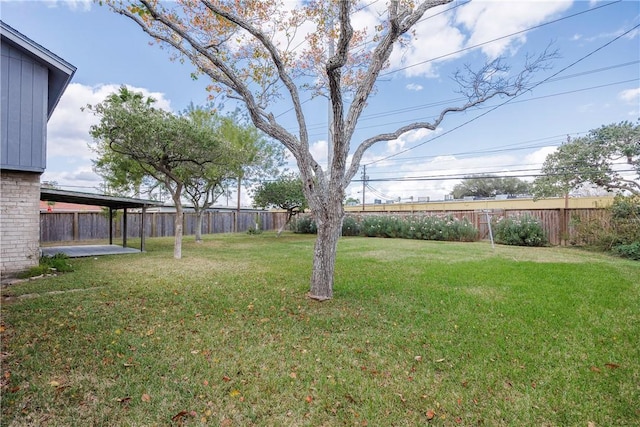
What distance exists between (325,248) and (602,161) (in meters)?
14.7

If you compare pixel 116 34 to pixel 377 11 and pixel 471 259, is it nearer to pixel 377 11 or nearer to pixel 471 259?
pixel 377 11

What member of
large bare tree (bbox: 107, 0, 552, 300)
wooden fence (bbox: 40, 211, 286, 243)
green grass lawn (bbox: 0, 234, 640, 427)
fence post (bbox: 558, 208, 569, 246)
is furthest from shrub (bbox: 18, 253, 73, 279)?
fence post (bbox: 558, 208, 569, 246)

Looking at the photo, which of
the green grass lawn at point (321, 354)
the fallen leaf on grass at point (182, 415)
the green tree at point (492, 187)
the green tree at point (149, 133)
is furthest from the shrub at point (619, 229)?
the green tree at point (492, 187)

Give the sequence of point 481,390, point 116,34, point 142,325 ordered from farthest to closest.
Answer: point 116,34, point 142,325, point 481,390

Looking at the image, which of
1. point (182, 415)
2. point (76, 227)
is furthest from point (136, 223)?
point (182, 415)

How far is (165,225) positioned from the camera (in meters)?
18.0

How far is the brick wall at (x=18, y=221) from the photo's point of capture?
20.5ft

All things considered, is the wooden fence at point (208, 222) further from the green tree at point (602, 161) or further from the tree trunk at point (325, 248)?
the tree trunk at point (325, 248)

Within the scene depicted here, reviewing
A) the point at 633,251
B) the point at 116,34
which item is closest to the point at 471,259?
the point at 633,251

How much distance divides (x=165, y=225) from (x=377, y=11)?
1680 centimetres

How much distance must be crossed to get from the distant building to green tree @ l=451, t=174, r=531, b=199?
33.9m

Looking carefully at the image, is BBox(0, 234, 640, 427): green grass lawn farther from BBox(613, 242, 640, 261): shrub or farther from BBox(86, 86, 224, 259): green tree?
BBox(613, 242, 640, 261): shrub

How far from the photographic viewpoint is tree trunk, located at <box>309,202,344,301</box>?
15.1 ft

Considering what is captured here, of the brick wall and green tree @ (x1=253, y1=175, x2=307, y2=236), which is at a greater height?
green tree @ (x1=253, y1=175, x2=307, y2=236)
